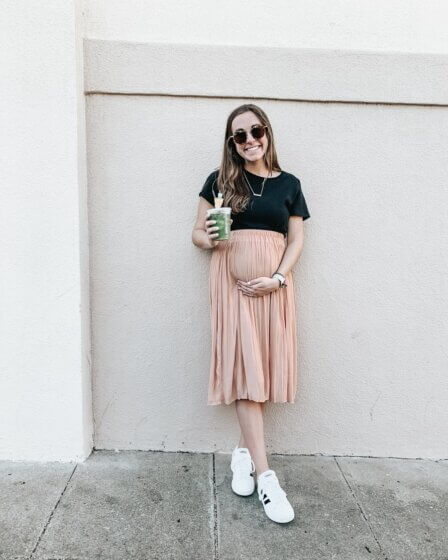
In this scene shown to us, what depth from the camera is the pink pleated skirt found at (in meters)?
2.45

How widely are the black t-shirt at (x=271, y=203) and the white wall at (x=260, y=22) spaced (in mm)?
758

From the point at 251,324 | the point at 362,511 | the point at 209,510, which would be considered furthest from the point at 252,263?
the point at 362,511

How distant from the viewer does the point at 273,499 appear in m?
2.31

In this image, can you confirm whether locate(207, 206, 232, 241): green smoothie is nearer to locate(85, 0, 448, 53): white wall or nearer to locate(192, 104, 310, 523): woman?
locate(192, 104, 310, 523): woman

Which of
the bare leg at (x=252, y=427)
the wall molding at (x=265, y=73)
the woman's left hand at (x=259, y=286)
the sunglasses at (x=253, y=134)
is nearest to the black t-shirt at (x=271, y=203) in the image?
the sunglasses at (x=253, y=134)

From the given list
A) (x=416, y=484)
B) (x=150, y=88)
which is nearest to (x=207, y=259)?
(x=150, y=88)

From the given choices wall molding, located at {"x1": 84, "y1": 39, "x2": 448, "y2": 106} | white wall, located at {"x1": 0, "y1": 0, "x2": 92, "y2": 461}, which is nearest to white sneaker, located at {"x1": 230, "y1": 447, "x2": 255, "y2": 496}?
white wall, located at {"x1": 0, "y1": 0, "x2": 92, "y2": 461}

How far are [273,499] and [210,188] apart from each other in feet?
5.63

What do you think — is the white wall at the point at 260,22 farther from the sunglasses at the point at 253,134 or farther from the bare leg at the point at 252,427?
the bare leg at the point at 252,427

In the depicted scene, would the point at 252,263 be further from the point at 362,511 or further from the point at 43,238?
the point at 362,511

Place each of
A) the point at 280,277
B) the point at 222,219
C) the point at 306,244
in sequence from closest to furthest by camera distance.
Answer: the point at 222,219 < the point at 280,277 < the point at 306,244

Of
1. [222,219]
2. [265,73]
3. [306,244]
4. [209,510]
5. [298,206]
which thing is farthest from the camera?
[306,244]

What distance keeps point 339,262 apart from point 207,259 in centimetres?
84

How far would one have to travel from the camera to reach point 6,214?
8.48 ft
